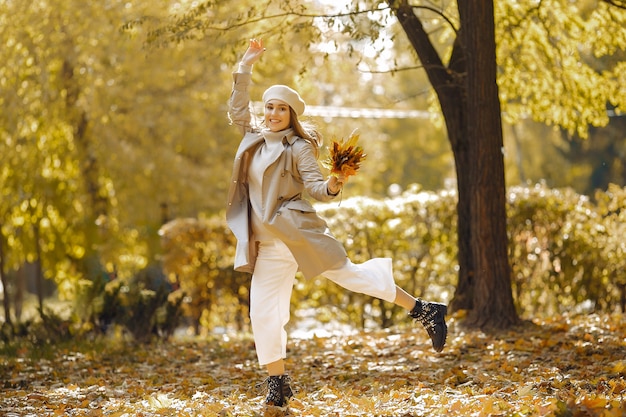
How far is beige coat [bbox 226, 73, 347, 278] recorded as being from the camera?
5871mm

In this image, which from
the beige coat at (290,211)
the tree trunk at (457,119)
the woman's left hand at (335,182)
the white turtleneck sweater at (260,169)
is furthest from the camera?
the tree trunk at (457,119)

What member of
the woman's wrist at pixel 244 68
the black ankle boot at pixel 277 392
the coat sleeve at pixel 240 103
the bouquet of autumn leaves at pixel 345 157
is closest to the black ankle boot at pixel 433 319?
the black ankle boot at pixel 277 392

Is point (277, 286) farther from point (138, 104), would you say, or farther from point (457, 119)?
point (138, 104)

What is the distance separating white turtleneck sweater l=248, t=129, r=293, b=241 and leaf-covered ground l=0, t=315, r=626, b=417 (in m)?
1.06

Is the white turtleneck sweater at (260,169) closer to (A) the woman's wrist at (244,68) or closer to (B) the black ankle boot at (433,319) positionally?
(A) the woman's wrist at (244,68)

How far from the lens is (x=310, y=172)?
5.87m

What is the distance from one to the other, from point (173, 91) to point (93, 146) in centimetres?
233

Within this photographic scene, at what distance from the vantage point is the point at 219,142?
22094 mm

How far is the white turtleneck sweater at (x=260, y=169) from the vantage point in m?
6.00

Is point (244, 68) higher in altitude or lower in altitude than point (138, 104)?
lower

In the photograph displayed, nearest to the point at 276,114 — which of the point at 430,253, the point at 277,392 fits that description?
the point at 277,392

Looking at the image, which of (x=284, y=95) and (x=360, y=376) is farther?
(x=360, y=376)

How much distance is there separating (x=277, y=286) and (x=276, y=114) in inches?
41.3

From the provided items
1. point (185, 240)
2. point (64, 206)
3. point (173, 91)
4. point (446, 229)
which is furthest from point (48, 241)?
point (446, 229)
